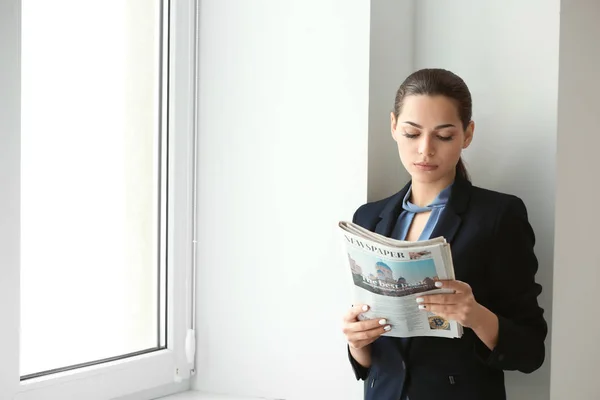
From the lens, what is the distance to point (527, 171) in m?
1.82

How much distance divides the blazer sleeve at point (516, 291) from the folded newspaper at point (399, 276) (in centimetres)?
17

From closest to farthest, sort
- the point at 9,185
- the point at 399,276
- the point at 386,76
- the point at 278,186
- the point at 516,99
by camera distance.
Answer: the point at 399,276 → the point at 9,185 → the point at 516,99 → the point at 386,76 → the point at 278,186

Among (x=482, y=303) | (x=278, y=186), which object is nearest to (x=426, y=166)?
(x=482, y=303)

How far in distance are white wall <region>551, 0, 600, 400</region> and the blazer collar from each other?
10.9 inches

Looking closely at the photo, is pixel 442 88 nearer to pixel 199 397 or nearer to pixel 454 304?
pixel 454 304

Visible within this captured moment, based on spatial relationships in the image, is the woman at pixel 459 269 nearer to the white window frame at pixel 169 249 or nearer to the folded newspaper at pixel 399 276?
the folded newspaper at pixel 399 276

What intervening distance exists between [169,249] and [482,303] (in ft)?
3.30

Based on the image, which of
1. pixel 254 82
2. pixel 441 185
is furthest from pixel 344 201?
pixel 254 82

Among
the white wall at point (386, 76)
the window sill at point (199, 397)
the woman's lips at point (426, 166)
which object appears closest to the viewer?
the woman's lips at point (426, 166)

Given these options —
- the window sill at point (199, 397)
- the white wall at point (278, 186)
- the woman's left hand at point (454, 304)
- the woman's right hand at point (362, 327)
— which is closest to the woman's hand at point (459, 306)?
the woman's left hand at point (454, 304)

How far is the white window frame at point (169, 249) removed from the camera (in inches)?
66.2

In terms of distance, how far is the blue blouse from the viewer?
5.50 feet

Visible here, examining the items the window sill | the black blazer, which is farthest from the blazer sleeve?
the window sill

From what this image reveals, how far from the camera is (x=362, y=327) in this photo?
1.58m
